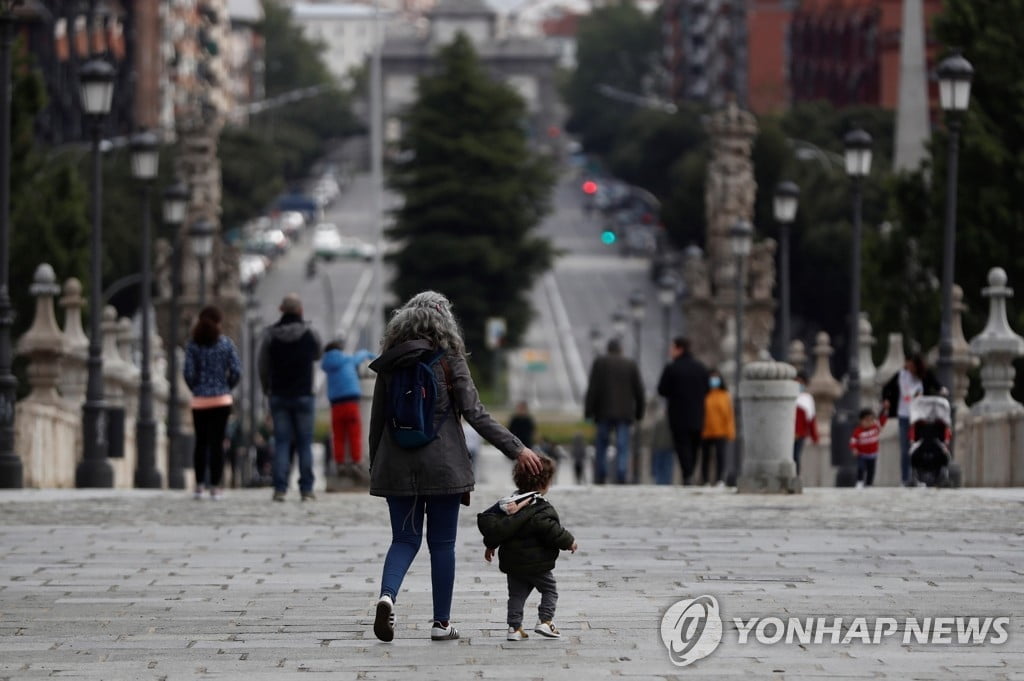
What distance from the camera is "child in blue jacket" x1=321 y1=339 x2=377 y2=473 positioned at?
22.5 meters

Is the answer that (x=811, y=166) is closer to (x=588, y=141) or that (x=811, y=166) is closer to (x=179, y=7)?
(x=179, y=7)

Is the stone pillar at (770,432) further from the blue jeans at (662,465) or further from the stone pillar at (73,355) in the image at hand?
the stone pillar at (73,355)

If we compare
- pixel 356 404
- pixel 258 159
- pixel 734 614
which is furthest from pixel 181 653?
pixel 258 159

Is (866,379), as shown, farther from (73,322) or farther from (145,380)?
(73,322)

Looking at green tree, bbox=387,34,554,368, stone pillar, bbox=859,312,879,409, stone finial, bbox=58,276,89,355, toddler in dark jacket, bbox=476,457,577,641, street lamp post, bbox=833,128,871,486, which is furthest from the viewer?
green tree, bbox=387,34,554,368

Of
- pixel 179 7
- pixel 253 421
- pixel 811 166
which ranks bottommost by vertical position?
pixel 253 421

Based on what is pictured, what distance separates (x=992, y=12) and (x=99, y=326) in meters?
23.1

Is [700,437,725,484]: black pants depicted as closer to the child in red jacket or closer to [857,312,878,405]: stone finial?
the child in red jacket

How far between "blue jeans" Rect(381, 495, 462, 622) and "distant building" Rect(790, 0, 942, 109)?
92721mm

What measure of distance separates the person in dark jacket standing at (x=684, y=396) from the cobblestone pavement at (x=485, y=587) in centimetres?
746

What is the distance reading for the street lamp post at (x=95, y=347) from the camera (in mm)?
26266

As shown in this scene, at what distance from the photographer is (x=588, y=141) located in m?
193

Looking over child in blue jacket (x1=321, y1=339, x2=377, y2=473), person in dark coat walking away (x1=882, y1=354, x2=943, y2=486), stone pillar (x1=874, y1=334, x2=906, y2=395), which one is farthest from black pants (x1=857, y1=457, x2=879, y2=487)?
child in blue jacket (x1=321, y1=339, x2=377, y2=473)

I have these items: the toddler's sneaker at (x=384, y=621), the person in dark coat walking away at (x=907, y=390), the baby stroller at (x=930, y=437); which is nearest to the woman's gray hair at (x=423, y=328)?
the toddler's sneaker at (x=384, y=621)
